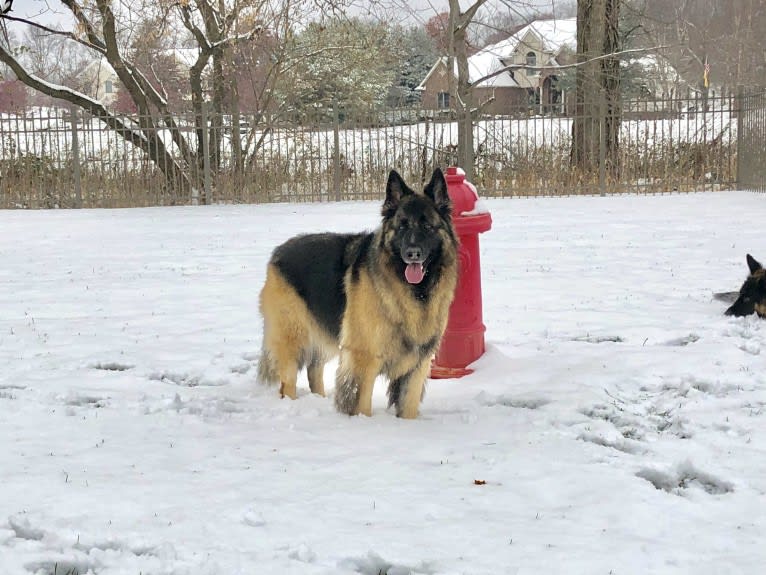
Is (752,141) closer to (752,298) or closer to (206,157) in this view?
(206,157)

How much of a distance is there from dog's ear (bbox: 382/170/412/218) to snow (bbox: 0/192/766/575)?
3.99 feet

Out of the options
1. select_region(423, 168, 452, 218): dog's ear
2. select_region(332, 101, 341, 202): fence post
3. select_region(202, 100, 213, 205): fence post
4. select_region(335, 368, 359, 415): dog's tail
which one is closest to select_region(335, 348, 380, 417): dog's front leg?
select_region(335, 368, 359, 415): dog's tail

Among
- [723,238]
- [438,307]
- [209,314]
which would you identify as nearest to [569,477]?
[438,307]

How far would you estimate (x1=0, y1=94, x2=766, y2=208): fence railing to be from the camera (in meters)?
20.0

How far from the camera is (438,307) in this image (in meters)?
4.80

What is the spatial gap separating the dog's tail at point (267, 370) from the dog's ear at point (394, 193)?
1262 millimetres

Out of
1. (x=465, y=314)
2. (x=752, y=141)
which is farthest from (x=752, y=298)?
(x=752, y=141)

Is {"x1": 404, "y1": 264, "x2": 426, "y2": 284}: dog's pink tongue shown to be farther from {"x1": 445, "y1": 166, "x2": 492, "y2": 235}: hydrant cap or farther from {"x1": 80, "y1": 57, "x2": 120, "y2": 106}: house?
{"x1": 80, "y1": 57, "x2": 120, "y2": 106}: house

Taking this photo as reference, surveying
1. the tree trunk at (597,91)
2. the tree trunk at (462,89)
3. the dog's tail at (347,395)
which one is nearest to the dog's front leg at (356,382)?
the dog's tail at (347,395)

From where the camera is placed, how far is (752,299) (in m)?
6.75

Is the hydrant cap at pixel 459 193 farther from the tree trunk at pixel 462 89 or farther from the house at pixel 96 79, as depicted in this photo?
the house at pixel 96 79

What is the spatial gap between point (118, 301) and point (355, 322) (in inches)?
171

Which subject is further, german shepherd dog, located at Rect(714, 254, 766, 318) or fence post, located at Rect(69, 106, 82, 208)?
fence post, located at Rect(69, 106, 82, 208)

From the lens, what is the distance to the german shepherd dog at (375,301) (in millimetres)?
4617
